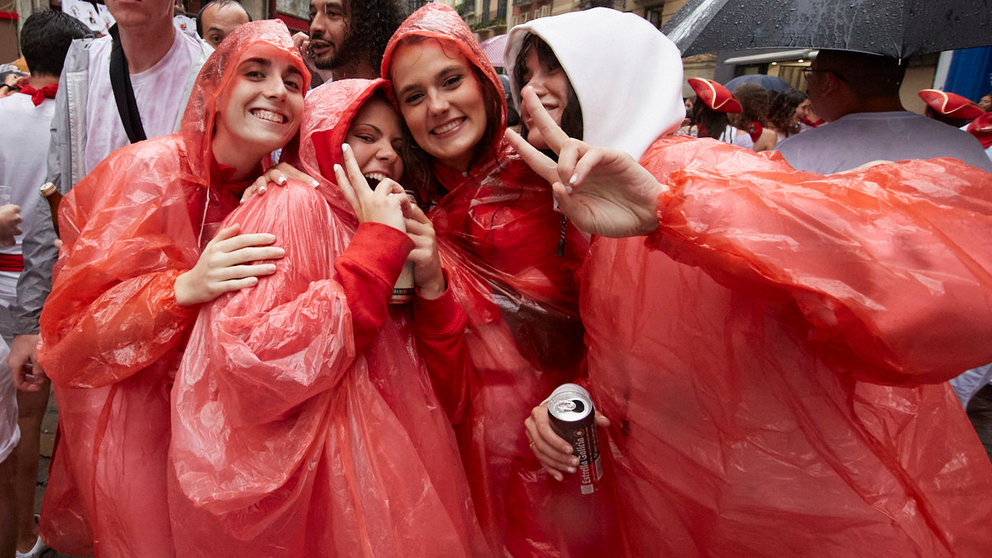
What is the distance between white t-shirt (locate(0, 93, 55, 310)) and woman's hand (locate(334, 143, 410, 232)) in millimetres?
1849

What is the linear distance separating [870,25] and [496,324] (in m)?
1.45

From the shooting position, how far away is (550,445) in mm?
1339

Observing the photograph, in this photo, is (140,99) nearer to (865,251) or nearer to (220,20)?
(220,20)

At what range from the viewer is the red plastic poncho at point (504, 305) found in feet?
5.14

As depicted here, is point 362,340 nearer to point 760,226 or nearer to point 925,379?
point 760,226

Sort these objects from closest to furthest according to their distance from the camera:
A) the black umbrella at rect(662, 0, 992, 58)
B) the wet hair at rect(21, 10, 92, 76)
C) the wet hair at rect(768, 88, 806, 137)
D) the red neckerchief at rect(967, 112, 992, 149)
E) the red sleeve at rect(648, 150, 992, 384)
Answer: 1. the red sleeve at rect(648, 150, 992, 384)
2. the black umbrella at rect(662, 0, 992, 58)
3. the wet hair at rect(21, 10, 92, 76)
4. the red neckerchief at rect(967, 112, 992, 149)
5. the wet hair at rect(768, 88, 806, 137)

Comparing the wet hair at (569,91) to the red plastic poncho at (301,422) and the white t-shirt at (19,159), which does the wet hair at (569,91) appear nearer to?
the red plastic poncho at (301,422)

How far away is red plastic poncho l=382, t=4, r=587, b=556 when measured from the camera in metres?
1.57

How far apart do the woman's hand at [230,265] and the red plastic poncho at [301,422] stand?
0.08 feet

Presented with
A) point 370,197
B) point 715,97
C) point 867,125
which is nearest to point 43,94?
point 370,197

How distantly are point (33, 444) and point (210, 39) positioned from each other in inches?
88.0

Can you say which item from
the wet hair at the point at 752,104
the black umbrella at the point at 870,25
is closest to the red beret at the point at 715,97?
the wet hair at the point at 752,104

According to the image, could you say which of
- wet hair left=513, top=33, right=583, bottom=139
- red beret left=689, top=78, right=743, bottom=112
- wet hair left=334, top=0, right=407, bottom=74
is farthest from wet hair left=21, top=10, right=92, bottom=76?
red beret left=689, top=78, right=743, bottom=112

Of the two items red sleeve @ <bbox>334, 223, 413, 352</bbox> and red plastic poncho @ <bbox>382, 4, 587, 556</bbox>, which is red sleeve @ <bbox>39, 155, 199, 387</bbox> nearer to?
red sleeve @ <bbox>334, 223, 413, 352</bbox>
